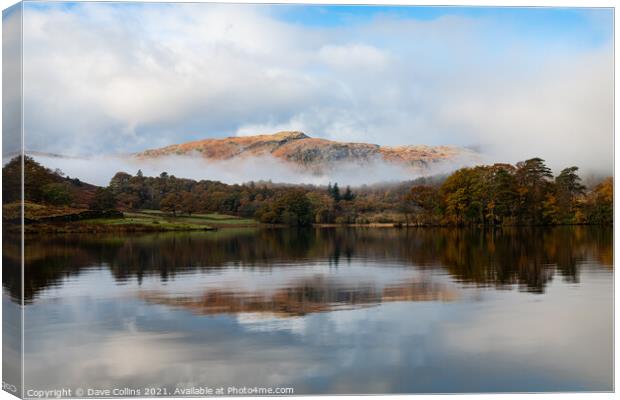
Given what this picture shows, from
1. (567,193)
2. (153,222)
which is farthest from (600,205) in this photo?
(153,222)

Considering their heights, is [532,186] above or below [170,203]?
above

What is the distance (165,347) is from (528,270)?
9.80 metres

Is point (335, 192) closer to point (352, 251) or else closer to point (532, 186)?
point (352, 251)

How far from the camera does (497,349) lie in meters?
14.2

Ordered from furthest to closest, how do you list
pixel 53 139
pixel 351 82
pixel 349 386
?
pixel 351 82 < pixel 53 139 < pixel 349 386

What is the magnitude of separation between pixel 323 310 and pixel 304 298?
735mm

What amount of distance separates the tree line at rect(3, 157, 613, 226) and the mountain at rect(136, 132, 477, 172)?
2.19 ft

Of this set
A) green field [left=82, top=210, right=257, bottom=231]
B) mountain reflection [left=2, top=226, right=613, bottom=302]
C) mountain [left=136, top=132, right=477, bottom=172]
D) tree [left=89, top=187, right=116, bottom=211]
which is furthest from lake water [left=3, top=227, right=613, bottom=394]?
mountain [left=136, top=132, right=477, bottom=172]

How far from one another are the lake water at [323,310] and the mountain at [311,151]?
2.14m

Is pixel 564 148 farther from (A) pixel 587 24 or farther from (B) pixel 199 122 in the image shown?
(B) pixel 199 122

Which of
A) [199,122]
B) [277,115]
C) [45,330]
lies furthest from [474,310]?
[45,330]

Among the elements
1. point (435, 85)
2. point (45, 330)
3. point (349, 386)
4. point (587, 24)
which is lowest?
point (349, 386)

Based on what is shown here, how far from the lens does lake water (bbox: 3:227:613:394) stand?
13523mm

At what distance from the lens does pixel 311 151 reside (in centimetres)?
1698
